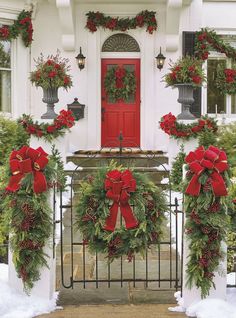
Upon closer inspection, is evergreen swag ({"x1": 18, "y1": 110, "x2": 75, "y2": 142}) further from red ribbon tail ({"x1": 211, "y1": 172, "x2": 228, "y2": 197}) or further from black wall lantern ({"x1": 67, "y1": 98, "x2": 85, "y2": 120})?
red ribbon tail ({"x1": 211, "y1": 172, "x2": 228, "y2": 197})

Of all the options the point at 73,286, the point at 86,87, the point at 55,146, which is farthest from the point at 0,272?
the point at 86,87

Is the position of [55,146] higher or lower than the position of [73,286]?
higher

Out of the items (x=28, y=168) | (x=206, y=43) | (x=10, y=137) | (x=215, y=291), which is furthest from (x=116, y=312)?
(x=206, y=43)

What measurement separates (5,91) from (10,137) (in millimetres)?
2549

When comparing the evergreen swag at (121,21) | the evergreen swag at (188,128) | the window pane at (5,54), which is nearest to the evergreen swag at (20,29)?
the window pane at (5,54)

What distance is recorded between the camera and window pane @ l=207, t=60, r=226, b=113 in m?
12.1

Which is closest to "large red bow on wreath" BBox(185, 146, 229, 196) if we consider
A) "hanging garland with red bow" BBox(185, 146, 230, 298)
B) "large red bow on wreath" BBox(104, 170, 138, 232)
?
"hanging garland with red bow" BBox(185, 146, 230, 298)

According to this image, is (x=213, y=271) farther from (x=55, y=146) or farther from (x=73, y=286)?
(x=55, y=146)

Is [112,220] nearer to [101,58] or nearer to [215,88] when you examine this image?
[101,58]

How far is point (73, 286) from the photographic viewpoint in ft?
15.9

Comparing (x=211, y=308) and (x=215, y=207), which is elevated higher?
(x=215, y=207)

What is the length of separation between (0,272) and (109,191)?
1404 mm

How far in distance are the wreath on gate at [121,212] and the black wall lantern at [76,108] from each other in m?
7.16

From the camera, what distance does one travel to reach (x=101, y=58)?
11773 mm
